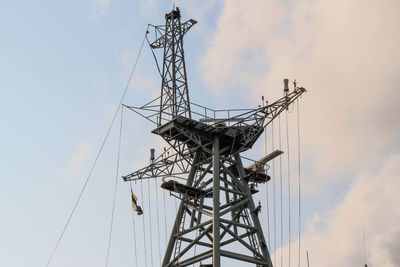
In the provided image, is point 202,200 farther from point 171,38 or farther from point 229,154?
point 171,38

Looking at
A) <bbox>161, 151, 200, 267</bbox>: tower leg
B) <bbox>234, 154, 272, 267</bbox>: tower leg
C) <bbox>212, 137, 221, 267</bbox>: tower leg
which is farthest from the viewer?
<bbox>161, 151, 200, 267</bbox>: tower leg

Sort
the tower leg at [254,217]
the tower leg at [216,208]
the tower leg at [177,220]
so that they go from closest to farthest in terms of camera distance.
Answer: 1. the tower leg at [216,208]
2. the tower leg at [254,217]
3. the tower leg at [177,220]

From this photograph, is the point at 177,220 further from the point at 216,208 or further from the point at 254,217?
→ the point at 254,217

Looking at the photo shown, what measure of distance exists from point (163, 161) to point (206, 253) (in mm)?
9206

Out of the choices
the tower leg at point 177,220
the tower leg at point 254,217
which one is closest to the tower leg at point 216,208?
the tower leg at point 177,220

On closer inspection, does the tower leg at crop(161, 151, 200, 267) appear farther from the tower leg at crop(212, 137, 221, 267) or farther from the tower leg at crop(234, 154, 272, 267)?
the tower leg at crop(234, 154, 272, 267)

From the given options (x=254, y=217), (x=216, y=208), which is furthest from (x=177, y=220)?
(x=254, y=217)

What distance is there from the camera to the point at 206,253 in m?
56.4

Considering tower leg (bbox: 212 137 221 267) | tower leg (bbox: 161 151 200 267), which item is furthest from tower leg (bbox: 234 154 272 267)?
tower leg (bbox: 161 151 200 267)

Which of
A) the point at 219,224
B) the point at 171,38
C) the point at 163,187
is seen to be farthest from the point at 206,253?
the point at 171,38

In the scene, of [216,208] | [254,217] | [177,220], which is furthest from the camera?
[177,220]

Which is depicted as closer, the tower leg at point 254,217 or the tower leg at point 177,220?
the tower leg at point 254,217

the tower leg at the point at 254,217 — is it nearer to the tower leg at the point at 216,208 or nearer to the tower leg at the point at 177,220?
the tower leg at the point at 216,208

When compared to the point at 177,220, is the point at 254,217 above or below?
below
